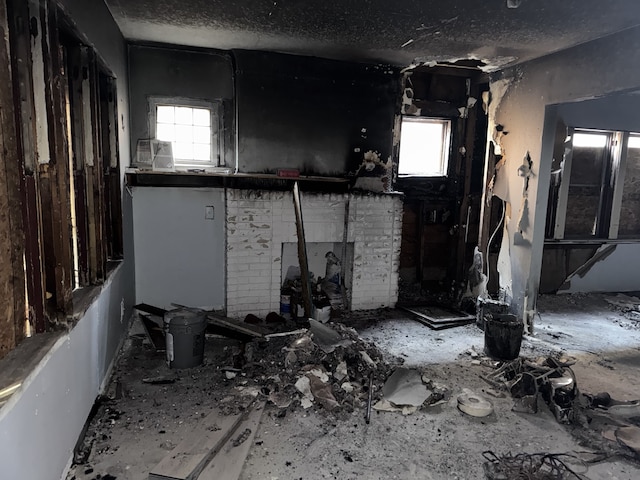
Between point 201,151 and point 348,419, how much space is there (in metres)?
3.20

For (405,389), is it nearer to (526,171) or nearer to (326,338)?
(326,338)

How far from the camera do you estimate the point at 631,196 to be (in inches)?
247

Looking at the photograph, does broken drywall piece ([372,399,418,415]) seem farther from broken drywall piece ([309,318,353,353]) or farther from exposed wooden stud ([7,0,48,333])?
exposed wooden stud ([7,0,48,333])

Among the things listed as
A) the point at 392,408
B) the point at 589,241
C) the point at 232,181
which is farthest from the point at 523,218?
the point at 232,181

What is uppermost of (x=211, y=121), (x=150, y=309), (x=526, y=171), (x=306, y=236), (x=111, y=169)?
(x=211, y=121)

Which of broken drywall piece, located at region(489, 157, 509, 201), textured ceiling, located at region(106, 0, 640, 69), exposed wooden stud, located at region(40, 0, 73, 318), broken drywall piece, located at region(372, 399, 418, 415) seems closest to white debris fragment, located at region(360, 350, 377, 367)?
broken drywall piece, located at region(372, 399, 418, 415)

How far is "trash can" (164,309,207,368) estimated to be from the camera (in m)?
3.49

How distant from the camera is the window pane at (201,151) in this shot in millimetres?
4719

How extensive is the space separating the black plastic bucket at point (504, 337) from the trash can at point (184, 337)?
8.38ft

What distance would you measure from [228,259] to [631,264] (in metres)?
5.66

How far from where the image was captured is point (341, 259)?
5.26 metres

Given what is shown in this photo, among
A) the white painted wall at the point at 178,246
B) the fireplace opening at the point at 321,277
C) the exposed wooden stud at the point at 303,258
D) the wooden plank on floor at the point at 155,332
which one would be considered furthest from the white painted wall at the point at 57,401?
the fireplace opening at the point at 321,277

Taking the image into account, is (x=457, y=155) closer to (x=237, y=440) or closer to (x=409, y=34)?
(x=409, y=34)

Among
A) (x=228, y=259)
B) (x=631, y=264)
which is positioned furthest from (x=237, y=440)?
(x=631, y=264)
